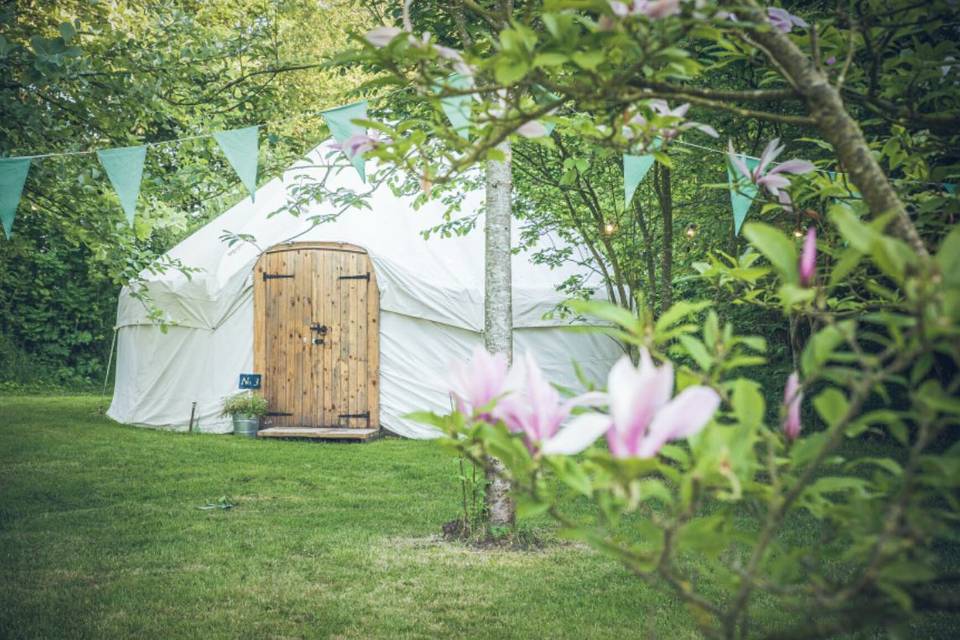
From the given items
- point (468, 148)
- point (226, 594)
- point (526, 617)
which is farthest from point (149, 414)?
point (468, 148)

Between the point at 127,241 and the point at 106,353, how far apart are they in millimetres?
9390

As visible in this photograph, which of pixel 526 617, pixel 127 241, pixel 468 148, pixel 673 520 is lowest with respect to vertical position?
pixel 526 617

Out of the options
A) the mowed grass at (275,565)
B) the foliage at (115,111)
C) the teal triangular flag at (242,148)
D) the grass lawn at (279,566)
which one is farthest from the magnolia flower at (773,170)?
the teal triangular flag at (242,148)

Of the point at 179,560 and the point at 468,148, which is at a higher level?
the point at 468,148

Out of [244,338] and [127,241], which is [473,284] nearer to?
[244,338]

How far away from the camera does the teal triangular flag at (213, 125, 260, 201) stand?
12.7 feet

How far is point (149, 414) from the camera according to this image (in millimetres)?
8344

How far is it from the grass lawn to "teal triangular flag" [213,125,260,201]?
6.18ft

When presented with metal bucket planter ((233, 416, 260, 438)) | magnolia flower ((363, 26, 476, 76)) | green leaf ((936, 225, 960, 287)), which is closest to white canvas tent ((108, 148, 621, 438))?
metal bucket planter ((233, 416, 260, 438))

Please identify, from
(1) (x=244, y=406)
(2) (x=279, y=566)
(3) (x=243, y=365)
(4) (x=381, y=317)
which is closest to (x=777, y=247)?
(2) (x=279, y=566)

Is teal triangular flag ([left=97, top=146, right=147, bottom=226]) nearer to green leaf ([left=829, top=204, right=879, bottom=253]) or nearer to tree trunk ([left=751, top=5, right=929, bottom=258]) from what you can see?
tree trunk ([left=751, top=5, right=929, bottom=258])

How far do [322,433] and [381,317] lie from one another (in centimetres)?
135

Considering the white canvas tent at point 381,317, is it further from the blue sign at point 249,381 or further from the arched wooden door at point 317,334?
the blue sign at point 249,381

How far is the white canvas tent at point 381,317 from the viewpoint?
7809 mm
